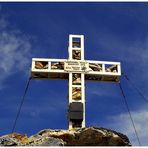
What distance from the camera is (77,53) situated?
1512cm

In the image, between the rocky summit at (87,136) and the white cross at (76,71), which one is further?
the white cross at (76,71)

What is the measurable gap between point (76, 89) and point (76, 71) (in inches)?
23.8

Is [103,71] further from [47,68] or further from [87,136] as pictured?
[87,136]

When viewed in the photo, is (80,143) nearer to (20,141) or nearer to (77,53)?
(20,141)

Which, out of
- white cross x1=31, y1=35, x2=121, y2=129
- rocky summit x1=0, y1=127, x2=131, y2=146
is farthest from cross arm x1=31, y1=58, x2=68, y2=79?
rocky summit x1=0, y1=127, x2=131, y2=146

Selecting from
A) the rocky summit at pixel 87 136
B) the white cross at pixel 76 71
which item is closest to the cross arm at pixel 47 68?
the white cross at pixel 76 71

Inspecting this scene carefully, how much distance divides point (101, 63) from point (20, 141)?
5486 mm

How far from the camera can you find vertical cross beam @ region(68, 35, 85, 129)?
1395 centimetres

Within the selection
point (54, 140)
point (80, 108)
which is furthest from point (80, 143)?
point (80, 108)

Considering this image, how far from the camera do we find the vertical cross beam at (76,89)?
13945 mm

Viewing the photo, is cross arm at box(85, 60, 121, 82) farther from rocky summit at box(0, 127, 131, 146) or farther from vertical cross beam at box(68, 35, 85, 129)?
rocky summit at box(0, 127, 131, 146)

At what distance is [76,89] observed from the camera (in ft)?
47.8

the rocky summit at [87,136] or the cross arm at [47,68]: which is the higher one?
the cross arm at [47,68]

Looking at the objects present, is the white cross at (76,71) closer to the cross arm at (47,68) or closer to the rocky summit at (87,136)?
the cross arm at (47,68)
